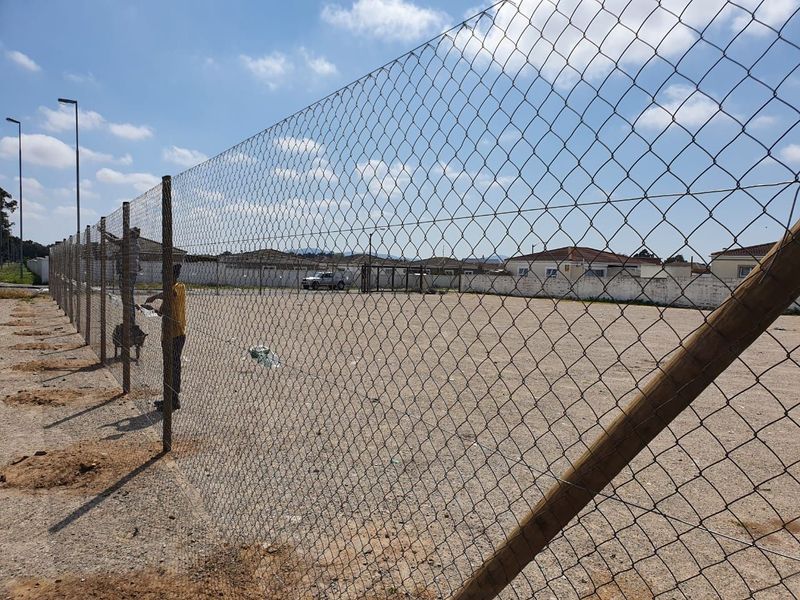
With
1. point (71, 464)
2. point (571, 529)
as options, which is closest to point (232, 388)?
point (71, 464)

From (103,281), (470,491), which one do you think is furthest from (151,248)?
(470,491)

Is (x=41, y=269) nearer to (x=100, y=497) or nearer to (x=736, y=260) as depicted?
(x=100, y=497)

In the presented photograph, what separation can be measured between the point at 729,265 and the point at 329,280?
10.0 feet

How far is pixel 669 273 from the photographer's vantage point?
6.14 feet

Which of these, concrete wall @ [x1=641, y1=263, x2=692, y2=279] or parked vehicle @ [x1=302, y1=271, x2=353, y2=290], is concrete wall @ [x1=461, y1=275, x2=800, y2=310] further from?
parked vehicle @ [x1=302, y1=271, x2=353, y2=290]

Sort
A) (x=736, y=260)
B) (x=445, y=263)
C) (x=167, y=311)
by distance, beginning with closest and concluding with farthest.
→ (x=736, y=260) → (x=445, y=263) → (x=167, y=311)

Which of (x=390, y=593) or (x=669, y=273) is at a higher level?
(x=669, y=273)

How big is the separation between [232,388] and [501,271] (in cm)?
678

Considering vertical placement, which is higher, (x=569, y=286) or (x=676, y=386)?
(x=569, y=286)

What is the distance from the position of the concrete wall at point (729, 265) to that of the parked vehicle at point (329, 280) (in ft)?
7.61

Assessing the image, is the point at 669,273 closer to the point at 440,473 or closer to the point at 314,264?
the point at 314,264

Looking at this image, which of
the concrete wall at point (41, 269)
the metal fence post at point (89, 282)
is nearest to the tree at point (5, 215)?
the concrete wall at point (41, 269)

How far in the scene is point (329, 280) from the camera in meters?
4.39

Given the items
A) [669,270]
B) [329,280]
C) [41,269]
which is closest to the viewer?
[669,270]
